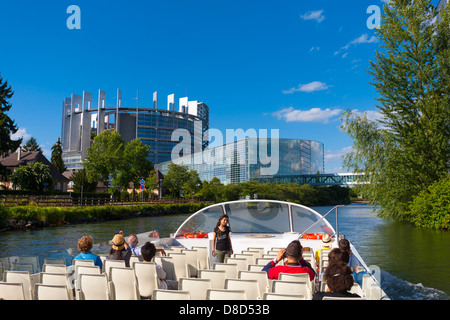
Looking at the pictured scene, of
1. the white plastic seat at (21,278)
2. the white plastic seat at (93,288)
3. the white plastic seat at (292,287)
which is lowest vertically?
the white plastic seat at (93,288)

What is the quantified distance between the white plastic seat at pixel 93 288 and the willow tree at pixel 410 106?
24922 millimetres

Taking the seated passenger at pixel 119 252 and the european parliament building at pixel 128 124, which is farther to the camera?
the european parliament building at pixel 128 124

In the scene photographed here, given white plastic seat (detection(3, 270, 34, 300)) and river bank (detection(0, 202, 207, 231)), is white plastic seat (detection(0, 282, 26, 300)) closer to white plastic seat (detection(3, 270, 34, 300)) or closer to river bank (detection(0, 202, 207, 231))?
white plastic seat (detection(3, 270, 34, 300))

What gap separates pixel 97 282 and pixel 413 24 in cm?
2791

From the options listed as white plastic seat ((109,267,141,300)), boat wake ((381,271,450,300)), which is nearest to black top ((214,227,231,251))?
white plastic seat ((109,267,141,300))

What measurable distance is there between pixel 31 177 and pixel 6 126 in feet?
22.0

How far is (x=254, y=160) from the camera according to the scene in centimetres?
11125

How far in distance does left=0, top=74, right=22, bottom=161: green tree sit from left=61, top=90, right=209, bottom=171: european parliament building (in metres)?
101

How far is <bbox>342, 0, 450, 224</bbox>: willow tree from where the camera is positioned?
25.0 metres

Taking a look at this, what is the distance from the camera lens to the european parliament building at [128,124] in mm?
154125

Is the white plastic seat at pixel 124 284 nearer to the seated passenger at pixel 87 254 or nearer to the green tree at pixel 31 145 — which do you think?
the seated passenger at pixel 87 254

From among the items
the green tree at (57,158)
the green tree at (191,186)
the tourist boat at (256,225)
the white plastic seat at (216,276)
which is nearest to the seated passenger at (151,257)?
the white plastic seat at (216,276)

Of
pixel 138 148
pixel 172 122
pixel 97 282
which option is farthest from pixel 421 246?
pixel 172 122

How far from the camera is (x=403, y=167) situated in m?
26.0
